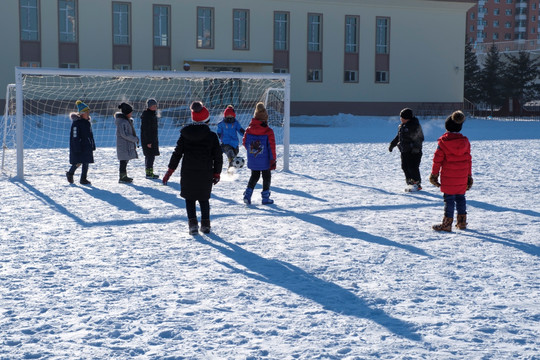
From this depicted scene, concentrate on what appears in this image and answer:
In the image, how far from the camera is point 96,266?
575 centimetres

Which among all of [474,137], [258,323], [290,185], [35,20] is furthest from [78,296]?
[35,20]

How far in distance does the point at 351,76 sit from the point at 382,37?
3139 millimetres

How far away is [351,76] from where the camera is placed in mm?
40750

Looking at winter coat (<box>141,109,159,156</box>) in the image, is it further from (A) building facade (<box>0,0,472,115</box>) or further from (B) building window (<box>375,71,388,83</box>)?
(B) building window (<box>375,71,388,83</box>)

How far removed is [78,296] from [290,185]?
6546mm

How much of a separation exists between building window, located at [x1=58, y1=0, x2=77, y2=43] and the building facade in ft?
0.17

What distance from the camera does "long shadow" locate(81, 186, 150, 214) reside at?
8734mm

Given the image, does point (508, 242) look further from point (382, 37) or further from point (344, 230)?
point (382, 37)

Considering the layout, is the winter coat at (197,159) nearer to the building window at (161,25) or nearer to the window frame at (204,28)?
the building window at (161,25)

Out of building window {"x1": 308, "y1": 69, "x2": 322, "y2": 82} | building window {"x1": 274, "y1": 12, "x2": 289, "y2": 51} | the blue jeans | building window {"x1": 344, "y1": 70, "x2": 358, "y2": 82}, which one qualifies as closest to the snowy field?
the blue jeans

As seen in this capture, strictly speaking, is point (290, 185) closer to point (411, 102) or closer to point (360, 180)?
point (360, 180)

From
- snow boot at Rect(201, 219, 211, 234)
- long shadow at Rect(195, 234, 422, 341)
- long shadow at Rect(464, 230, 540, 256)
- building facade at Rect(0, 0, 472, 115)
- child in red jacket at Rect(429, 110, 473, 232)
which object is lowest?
long shadow at Rect(195, 234, 422, 341)

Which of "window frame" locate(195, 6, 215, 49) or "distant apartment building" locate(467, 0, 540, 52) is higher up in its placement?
"distant apartment building" locate(467, 0, 540, 52)

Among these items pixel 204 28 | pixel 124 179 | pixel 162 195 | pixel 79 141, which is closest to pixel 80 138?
pixel 79 141
